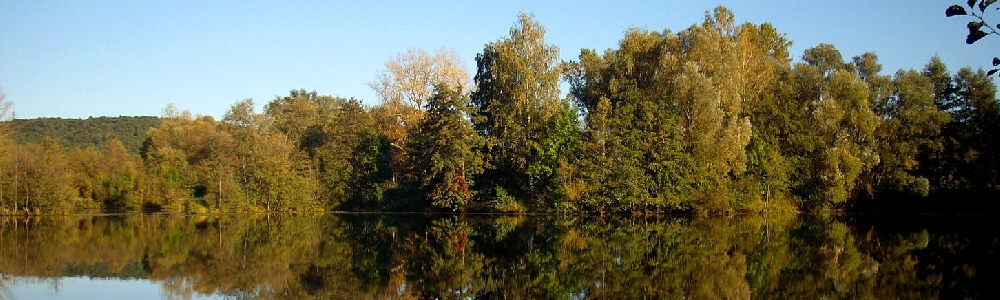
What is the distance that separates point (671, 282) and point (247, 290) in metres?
7.87

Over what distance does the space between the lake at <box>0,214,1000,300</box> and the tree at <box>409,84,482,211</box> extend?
16804mm

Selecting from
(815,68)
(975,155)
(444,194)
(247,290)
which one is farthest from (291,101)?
(247,290)

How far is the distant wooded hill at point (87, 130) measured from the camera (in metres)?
81.9

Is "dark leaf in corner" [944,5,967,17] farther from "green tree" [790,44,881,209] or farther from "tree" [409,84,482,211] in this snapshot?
"green tree" [790,44,881,209]

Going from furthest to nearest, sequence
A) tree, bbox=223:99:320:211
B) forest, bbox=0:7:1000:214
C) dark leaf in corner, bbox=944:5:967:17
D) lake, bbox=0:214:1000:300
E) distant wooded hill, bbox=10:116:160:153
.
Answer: distant wooded hill, bbox=10:116:160:153
tree, bbox=223:99:320:211
forest, bbox=0:7:1000:214
lake, bbox=0:214:1000:300
dark leaf in corner, bbox=944:5:967:17

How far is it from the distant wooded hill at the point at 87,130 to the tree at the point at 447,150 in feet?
150

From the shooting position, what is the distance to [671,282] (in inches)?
561

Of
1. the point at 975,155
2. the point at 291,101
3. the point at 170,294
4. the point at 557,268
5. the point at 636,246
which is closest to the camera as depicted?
the point at 170,294

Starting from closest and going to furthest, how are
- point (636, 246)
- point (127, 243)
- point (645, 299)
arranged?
point (645, 299), point (636, 246), point (127, 243)

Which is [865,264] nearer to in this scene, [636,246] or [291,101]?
[636,246]

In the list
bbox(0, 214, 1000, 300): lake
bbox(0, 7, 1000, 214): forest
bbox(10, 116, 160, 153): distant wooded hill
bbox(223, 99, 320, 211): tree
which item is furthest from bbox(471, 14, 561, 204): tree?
bbox(10, 116, 160, 153): distant wooded hill

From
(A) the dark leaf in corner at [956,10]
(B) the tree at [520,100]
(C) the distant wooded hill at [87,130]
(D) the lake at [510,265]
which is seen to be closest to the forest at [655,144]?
(B) the tree at [520,100]

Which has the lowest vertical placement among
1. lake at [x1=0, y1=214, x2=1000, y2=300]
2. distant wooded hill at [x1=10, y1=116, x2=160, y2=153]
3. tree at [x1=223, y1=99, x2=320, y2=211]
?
lake at [x1=0, y1=214, x2=1000, y2=300]

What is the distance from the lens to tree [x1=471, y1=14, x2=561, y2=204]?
45719mm
